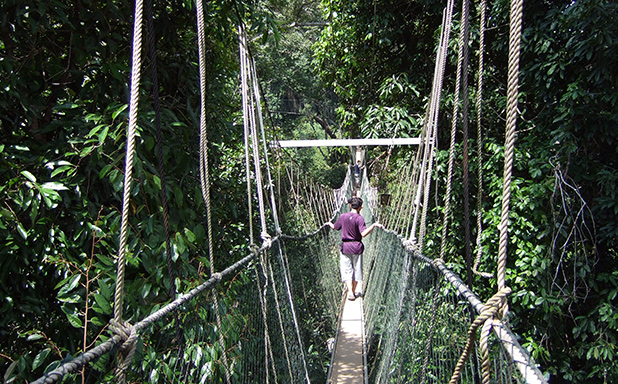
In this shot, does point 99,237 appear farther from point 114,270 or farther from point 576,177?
point 576,177

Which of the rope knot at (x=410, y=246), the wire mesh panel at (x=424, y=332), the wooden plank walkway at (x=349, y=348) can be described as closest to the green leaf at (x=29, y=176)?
the wire mesh panel at (x=424, y=332)

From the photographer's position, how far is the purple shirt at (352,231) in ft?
11.1

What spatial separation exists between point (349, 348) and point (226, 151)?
1.56 metres

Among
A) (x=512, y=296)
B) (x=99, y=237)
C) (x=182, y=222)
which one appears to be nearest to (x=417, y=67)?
(x=512, y=296)

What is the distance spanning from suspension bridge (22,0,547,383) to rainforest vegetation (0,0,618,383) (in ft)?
0.45

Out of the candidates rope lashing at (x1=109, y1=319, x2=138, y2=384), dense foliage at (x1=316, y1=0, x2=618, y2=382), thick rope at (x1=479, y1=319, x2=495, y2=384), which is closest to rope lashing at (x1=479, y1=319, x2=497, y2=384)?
thick rope at (x1=479, y1=319, x2=495, y2=384)

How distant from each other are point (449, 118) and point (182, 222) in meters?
2.47

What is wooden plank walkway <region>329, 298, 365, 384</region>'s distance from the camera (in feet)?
9.25

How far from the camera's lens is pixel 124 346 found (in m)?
0.75

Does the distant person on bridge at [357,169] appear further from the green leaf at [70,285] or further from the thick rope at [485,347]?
the thick rope at [485,347]

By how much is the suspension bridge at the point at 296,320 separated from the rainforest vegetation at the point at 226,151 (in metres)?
0.14

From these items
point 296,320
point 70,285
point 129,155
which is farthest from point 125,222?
point 296,320

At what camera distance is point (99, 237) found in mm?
1254

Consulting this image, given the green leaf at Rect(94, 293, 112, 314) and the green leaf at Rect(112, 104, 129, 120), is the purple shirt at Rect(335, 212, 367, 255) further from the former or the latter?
the green leaf at Rect(94, 293, 112, 314)
